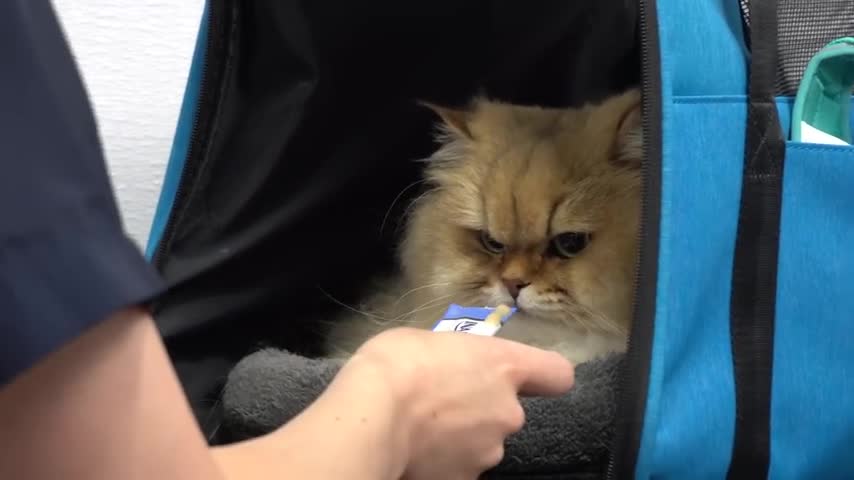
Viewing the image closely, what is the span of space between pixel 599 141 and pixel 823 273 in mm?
394

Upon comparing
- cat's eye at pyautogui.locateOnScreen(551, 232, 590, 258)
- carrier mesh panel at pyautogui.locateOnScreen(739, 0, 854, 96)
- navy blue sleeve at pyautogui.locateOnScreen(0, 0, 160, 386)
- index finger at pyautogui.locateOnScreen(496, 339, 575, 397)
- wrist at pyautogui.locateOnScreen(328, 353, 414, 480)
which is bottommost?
cat's eye at pyautogui.locateOnScreen(551, 232, 590, 258)

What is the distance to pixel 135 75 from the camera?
1.56m

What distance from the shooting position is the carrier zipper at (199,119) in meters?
1.07

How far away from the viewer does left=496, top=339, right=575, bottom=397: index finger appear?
72 centimetres

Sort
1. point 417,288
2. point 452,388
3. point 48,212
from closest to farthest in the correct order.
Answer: point 48,212, point 452,388, point 417,288

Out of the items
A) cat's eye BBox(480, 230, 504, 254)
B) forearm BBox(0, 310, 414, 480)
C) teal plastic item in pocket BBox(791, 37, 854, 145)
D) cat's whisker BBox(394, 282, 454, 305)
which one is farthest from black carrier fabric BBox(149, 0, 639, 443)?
forearm BBox(0, 310, 414, 480)

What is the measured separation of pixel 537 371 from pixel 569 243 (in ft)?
1.54

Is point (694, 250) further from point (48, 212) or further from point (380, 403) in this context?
point (48, 212)

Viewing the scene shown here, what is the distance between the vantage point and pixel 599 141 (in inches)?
46.3

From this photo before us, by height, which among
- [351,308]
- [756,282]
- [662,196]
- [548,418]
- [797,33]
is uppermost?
[797,33]

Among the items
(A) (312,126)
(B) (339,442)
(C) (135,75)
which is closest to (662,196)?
(B) (339,442)

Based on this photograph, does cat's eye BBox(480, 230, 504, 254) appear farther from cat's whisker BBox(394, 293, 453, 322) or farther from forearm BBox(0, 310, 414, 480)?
forearm BBox(0, 310, 414, 480)

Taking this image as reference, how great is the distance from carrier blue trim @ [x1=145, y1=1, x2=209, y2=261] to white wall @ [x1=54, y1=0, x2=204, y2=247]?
46 cm

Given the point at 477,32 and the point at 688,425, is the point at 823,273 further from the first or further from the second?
the point at 477,32
